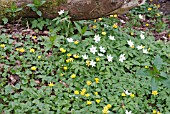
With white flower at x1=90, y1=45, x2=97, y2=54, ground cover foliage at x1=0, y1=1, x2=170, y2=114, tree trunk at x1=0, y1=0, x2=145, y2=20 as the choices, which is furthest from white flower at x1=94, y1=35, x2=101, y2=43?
tree trunk at x1=0, y1=0, x2=145, y2=20

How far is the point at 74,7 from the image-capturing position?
4.11 m

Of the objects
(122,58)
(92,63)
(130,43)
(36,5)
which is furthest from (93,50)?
(36,5)

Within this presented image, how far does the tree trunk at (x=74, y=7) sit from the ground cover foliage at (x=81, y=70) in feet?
0.33

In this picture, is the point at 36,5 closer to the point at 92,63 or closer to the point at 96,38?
the point at 96,38

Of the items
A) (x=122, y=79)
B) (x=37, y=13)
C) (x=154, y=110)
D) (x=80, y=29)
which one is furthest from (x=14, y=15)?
(x=154, y=110)

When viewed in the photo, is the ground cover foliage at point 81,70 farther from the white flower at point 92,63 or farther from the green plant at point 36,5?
the green plant at point 36,5

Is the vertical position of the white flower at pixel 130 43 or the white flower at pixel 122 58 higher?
the white flower at pixel 130 43

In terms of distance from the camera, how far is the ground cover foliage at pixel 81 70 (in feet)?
10.4

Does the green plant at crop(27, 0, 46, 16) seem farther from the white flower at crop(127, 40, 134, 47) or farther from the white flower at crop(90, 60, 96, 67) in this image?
the white flower at crop(127, 40, 134, 47)

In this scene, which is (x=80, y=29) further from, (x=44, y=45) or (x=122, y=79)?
(x=122, y=79)

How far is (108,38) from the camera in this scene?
13.6 ft

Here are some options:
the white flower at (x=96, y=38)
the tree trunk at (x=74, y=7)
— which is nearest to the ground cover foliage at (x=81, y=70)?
the white flower at (x=96, y=38)

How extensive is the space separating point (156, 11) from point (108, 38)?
5.64 feet

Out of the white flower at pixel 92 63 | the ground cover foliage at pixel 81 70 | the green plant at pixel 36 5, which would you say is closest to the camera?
the ground cover foliage at pixel 81 70
